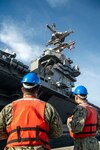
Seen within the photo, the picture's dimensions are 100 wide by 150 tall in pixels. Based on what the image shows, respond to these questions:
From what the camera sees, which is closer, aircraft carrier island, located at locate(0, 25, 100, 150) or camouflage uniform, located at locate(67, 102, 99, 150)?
camouflage uniform, located at locate(67, 102, 99, 150)

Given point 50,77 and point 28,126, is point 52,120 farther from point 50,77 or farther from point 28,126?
point 50,77

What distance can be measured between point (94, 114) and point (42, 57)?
2702cm

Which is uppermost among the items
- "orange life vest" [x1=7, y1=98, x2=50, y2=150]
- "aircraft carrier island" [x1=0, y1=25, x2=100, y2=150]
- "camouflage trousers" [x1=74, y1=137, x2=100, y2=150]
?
"aircraft carrier island" [x1=0, y1=25, x2=100, y2=150]

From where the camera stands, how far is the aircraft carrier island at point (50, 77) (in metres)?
18.8

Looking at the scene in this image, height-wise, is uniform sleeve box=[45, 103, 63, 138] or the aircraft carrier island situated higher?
the aircraft carrier island

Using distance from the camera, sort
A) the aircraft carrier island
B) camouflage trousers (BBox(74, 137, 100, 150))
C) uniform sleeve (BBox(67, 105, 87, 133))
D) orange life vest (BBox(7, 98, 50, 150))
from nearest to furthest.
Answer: orange life vest (BBox(7, 98, 50, 150))
uniform sleeve (BBox(67, 105, 87, 133))
camouflage trousers (BBox(74, 137, 100, 150))
the aircraft carrier island

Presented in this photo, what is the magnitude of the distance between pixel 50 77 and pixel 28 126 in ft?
90.0

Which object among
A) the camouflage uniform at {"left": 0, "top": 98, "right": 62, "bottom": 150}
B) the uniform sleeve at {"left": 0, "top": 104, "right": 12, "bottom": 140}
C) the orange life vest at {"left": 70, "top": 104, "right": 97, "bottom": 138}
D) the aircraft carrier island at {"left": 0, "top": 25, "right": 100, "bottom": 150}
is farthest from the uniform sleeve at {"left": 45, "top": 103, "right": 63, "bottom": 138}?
the aircraft carrier island at {"left": 0, "top": 25, "right": 100, "bottom": 150}

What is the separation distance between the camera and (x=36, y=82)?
290 cm

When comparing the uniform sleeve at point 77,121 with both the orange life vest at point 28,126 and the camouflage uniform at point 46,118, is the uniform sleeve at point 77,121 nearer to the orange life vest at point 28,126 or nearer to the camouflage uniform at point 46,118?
the camouflage uniform at point 46,118

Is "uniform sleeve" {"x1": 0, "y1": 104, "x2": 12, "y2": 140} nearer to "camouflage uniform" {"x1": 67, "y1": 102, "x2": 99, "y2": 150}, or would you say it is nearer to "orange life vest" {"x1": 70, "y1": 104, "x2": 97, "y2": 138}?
"camouflage uniform" {"x1": 67, "y1": 102, "x2": 99, "y2": 150}

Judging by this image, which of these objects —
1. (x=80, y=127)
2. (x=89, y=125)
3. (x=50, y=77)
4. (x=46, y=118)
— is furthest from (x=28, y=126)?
(x=50, y=77)

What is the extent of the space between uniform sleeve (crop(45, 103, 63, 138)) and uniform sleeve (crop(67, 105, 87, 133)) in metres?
1.06

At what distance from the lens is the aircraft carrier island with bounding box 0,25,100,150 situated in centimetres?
1878
